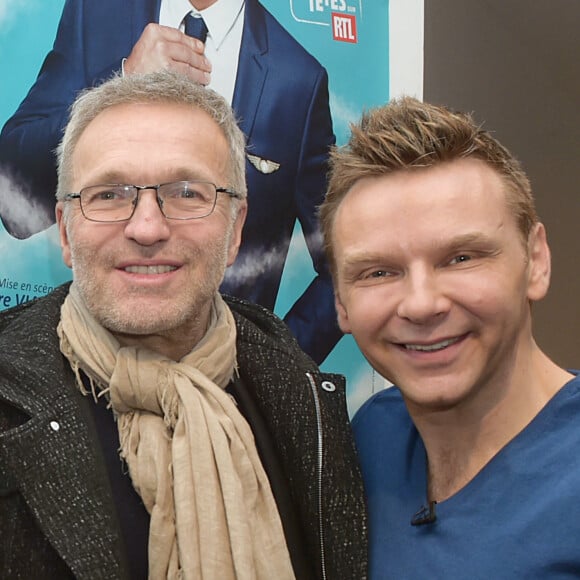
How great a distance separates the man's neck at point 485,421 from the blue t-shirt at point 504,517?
0.03 m

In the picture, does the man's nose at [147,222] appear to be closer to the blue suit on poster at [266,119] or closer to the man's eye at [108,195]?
the man's eye at [108,195]

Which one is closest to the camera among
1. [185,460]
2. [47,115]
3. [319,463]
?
[185,460]

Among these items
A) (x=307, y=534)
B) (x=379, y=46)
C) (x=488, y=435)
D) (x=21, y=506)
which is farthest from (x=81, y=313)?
(x=379, y=46)

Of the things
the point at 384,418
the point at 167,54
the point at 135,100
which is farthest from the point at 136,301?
the point at 167,54

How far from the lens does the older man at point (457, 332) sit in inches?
45.8

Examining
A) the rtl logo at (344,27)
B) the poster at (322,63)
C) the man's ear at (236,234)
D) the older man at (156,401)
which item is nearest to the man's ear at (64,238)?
the older man at (156,401)

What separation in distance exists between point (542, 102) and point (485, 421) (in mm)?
1927

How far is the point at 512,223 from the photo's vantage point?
1.23m

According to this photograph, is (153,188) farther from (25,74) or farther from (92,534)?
(25,74)

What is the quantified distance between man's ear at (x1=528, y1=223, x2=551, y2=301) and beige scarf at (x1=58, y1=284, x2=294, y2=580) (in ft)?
2.05

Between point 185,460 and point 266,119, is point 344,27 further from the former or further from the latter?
point 185,460

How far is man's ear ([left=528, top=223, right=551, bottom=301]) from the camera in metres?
1.27

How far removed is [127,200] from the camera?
1.45m

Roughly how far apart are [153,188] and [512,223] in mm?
663
